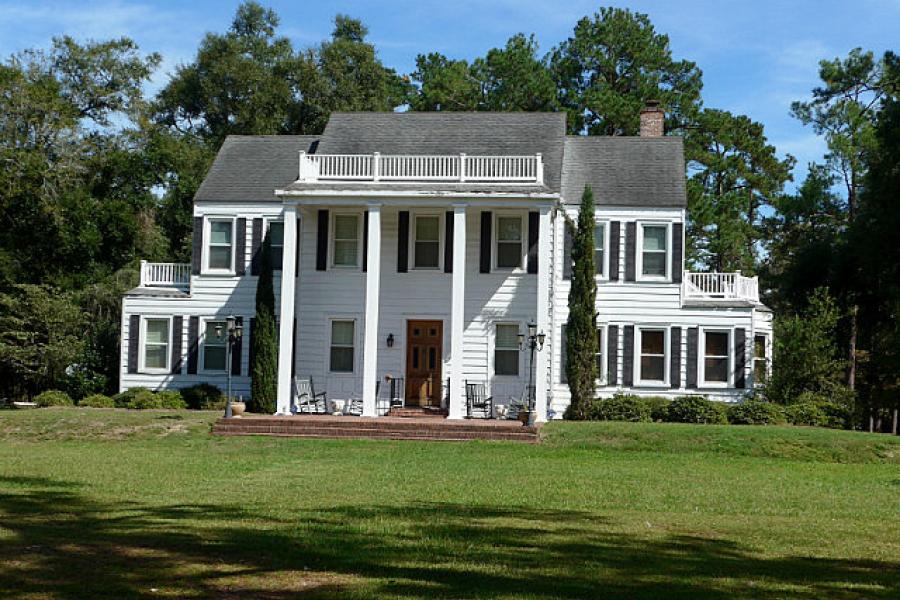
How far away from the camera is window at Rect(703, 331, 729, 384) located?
31031 mm

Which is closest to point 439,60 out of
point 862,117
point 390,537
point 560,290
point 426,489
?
point 862,117

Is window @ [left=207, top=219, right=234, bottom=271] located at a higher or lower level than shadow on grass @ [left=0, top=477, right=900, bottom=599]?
higher

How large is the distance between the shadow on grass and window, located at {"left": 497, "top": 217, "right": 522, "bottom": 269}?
1716cm

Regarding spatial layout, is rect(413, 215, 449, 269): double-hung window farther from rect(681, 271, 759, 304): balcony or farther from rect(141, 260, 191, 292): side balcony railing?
rect(141, 260, 191, 292): side balcony railing

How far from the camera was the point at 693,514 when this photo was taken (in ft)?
46.1

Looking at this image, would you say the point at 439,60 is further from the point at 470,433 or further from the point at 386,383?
the point at 470,433

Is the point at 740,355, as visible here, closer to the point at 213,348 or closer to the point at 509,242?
the point at 509,242

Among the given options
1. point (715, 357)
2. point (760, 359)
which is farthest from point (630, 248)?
point (760, 359)

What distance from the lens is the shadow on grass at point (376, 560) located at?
8.90 meters

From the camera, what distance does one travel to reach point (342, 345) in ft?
101

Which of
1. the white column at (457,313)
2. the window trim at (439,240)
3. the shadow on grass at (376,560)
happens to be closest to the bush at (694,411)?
the white column at (457,313)

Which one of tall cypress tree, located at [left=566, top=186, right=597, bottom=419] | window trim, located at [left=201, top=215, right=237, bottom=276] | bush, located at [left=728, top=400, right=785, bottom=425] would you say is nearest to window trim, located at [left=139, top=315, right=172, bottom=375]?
window trim, located at [left=201, top=215, right=237, bottom=276]

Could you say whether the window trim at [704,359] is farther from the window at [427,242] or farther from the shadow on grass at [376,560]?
the shadow on grass at [376,560]

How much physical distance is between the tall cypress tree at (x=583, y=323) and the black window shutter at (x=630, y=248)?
1843 millimetres
